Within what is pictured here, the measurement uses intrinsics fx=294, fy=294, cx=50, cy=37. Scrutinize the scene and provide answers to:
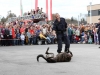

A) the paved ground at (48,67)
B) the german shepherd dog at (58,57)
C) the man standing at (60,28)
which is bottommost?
the paved ground at (48,67)

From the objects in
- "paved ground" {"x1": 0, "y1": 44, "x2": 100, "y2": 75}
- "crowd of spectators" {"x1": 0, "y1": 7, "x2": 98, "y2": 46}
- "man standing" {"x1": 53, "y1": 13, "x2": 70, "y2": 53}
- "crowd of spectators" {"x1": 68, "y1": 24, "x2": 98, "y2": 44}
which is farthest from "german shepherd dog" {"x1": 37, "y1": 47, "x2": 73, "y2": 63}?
"crowd of spectators" {"x1": 68, "y1": 24, "x2": 98, "y2": 44}

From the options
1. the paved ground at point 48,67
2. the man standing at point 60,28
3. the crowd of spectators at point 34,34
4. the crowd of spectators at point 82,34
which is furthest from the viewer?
the crowd of spectators at point 82,34

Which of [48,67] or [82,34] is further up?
[82,34]

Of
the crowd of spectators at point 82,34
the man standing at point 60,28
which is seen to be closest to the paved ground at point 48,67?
the man standing at point 60,28

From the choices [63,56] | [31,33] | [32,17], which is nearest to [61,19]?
[63,56]

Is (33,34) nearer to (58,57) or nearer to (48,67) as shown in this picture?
(58,57)

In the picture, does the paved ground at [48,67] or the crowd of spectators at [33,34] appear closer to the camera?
the paved ground at [48,67]

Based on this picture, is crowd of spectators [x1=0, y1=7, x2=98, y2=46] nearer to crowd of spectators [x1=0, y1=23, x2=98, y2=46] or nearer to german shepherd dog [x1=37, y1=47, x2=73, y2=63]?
crowd of spectators [x1=0, y1=23, x2=98, y2=46]

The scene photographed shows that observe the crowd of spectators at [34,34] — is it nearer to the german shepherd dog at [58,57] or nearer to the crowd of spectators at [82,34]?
the crowd of spectators at [82,34]

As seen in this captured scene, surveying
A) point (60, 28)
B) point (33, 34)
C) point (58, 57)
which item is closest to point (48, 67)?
point (58, 57)

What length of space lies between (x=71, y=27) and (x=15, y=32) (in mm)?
5979

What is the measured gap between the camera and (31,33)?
25234mm

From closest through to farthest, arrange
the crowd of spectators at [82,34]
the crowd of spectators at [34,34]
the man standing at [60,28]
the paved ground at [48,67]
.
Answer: the paved ground at [48,67] → the man standing at [60,28] → the crowd of spectators at [34,34] → the crowd of spectators at [82,34]

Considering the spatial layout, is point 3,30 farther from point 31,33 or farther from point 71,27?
point 71,27
